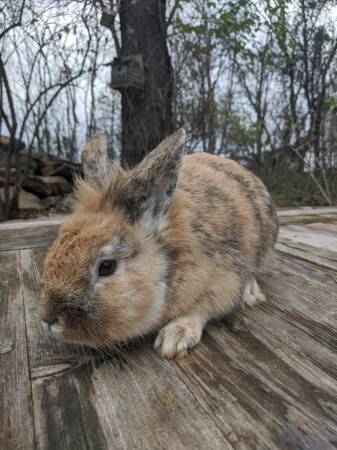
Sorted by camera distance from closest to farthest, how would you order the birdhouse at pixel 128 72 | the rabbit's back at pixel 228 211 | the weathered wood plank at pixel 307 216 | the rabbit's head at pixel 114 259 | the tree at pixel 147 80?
the rabbit's head at pixel 114 259 < the rabbit's back at pixel 228 211 < the weathered wood plank at pixel 307 216 < the birdhouse at pixel 128 72 < the tree at pixel 147 80

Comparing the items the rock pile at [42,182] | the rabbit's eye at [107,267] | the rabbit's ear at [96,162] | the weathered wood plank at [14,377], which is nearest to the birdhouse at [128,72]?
the rock pile at [42,182]

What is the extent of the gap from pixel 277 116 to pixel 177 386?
389 inches

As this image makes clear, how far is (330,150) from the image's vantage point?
24.7 ft

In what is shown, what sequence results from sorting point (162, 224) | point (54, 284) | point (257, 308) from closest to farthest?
point (54, 284) < point (162, 224) < point (257, 308)

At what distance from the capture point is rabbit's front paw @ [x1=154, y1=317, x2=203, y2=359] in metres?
1.41

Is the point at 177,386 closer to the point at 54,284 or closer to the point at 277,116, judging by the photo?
the point at 54,284

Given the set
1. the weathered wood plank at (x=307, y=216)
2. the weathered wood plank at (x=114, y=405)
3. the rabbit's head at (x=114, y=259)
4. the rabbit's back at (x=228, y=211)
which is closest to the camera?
the weathered wood plank at (x=114, y=405)

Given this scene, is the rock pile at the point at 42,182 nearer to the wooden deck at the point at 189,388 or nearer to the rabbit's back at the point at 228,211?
the rabbit's back at the point at 228,211

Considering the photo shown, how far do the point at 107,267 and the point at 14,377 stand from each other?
47 cm

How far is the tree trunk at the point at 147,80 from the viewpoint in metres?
6.35

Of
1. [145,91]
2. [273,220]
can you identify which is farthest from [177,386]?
[145,91]

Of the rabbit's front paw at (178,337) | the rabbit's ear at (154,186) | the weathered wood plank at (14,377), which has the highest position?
the rabbit's ear at (154,186)

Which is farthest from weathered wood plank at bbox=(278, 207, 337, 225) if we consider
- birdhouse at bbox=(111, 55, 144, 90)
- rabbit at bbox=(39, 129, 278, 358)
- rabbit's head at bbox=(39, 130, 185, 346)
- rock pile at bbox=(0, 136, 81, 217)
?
rock pile at bbox=(0, 136, 81, 217)

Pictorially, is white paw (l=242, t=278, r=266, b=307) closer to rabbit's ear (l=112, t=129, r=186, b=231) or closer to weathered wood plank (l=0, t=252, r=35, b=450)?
rabbit's ear (l=112, t=129, r=186, b=231)
